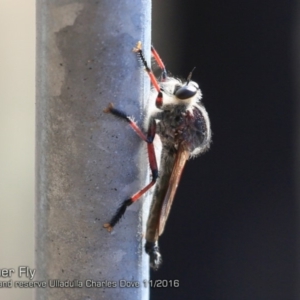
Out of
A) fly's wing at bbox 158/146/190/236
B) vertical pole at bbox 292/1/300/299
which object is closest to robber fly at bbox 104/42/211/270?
fly's wing at bbox 158/146/190/236

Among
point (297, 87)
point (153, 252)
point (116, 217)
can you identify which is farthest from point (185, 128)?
point (297, 87)

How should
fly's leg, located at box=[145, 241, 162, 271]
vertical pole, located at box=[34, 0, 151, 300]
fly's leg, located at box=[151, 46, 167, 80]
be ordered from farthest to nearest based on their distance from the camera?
fly's leg, located at box=[151, 46, 167, 80] < fly's leg, located at box=[145, 241, 162, 271] < vertical pole, located at box=[34, 0, 151, 300]

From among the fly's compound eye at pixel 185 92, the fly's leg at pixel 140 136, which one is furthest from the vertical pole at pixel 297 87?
the fly's leg at pixel 140 136

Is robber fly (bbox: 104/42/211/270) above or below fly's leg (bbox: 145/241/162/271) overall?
above

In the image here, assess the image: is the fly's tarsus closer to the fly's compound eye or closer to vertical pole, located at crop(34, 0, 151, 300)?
vertical pole, located at crop(34, 0, 151, 300)

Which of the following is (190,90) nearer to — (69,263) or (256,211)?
(69,263)

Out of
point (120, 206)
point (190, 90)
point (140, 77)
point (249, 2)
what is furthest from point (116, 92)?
point (249, 2)
